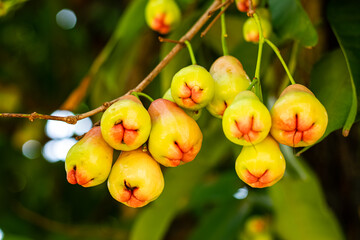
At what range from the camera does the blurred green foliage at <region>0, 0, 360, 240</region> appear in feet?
2.63

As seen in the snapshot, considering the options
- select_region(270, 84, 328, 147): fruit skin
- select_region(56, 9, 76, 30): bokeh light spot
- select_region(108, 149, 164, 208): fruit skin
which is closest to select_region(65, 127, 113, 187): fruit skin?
select_region(108, 149, 164, 208): fruit skin

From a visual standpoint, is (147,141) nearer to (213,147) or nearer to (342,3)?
(342,3)

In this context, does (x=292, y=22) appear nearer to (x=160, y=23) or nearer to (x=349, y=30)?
(x=349, y=30)

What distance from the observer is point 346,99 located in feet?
2.24

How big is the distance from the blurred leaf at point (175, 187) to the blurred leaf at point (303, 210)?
0.76ft

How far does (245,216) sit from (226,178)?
0.14 meters

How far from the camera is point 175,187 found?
1320mm

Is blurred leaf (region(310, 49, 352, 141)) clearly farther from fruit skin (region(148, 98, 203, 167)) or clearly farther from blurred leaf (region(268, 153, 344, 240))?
blurred leaf (region(268, 153, 344, 240))

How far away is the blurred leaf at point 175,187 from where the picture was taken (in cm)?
121

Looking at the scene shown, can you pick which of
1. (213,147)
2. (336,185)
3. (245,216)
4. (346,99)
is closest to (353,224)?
(336,185)

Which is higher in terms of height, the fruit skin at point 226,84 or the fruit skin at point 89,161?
the fruit skin at point 89,161

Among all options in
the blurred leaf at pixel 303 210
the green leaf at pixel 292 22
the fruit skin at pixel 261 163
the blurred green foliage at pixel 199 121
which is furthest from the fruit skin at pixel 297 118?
the blurred leaf at pixel 303 210

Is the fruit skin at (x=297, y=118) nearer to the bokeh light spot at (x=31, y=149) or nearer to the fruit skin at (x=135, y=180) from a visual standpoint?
the fruit skin at (x=135, y=180)

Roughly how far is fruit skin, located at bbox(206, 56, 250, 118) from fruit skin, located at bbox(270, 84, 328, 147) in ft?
0.24
